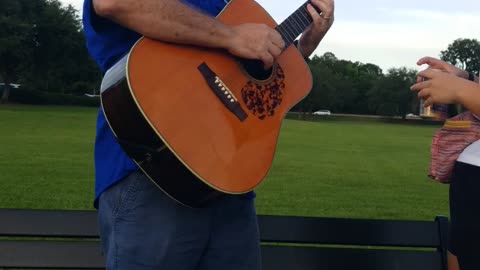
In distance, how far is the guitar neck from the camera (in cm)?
263

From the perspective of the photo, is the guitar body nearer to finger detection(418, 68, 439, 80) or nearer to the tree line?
finger detection(418, 68, 439, 80)

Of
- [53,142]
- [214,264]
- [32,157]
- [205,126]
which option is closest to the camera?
[205,126]

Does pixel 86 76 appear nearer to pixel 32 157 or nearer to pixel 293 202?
pixel 32 157

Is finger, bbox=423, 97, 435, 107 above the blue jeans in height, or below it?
above

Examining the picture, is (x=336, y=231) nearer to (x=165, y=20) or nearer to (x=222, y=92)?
(x=222, y=92)

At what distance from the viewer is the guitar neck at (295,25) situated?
2.63 m

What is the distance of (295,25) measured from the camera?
8.78 ft

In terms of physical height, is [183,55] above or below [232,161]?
above

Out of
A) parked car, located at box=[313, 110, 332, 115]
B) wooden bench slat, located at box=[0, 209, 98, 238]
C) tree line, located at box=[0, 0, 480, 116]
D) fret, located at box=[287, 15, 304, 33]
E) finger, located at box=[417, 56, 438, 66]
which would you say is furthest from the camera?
parked car, located at box=[313, 110, 332, 115]

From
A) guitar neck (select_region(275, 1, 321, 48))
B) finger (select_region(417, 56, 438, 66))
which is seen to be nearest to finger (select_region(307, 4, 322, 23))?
guitar neck (select_region(275, 1, 321, 48))

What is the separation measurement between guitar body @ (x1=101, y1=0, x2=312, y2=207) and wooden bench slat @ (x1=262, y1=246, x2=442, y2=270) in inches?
46.3

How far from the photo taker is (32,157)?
1509cm

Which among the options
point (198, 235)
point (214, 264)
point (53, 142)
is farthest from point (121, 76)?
point (53, 142)

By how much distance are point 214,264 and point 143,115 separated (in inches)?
25.3
